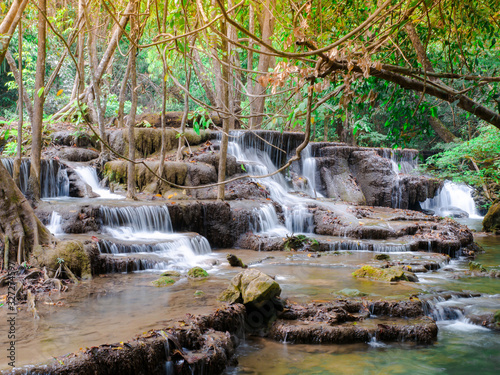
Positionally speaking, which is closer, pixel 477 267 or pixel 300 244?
pixel 477 267

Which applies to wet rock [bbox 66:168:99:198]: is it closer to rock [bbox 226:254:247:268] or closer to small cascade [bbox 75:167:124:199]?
small cascade [bbox 75:167:124:199]

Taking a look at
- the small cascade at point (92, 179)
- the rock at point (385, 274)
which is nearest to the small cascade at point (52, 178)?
the small cascade at point (92, 179)

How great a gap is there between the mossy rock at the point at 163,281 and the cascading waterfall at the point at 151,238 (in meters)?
1.19

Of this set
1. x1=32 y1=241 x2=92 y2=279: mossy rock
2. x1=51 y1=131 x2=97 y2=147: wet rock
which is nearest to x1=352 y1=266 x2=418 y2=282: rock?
x1=32 y1=241 x2=92 y2=279: mossy rock

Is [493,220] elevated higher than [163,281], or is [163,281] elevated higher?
[493,220]

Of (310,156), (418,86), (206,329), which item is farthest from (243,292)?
(310,156)

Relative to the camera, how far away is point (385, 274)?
8.24 metres

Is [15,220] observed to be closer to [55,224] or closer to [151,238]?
[55,224]

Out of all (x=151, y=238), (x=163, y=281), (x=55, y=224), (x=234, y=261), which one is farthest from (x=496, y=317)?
(x=55, y=224)

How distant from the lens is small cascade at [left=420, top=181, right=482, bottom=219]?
20.7m

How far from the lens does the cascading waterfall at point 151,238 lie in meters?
9.15

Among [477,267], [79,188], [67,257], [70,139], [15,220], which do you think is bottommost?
[477,267]

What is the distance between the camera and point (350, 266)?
945 centimetres

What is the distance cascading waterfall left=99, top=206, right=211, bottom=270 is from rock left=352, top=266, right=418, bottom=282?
11.0 ft
